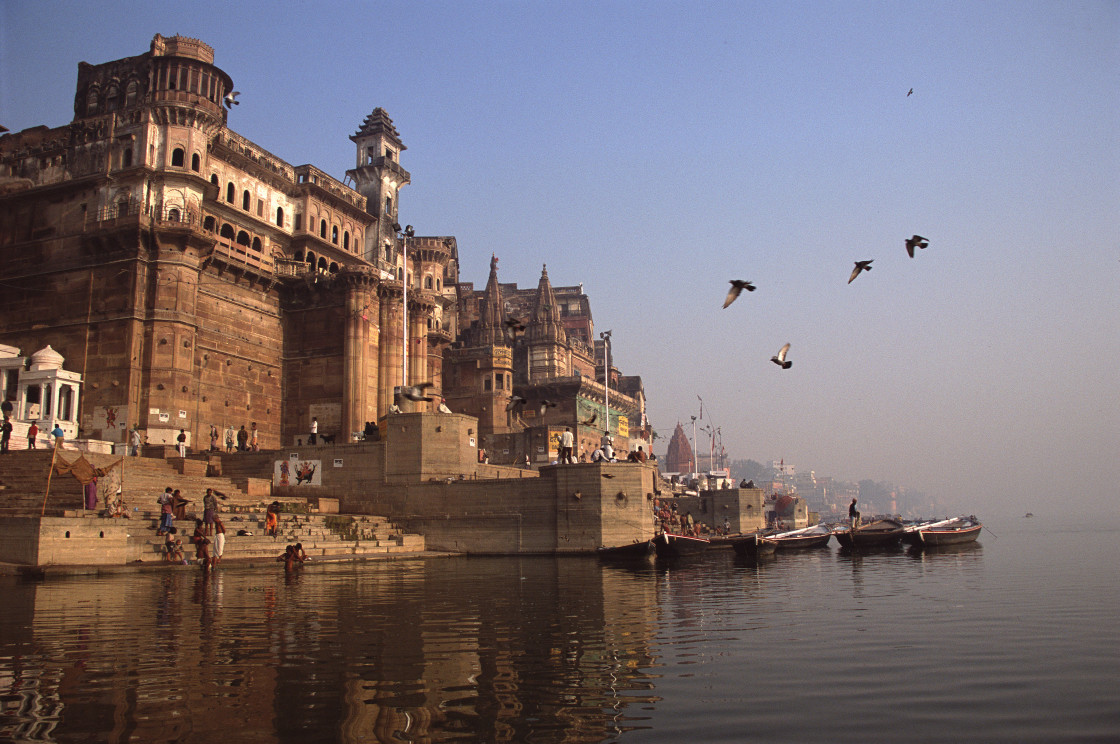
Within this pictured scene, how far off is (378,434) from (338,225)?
1938 cm

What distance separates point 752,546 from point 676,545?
→ 3.61 metres

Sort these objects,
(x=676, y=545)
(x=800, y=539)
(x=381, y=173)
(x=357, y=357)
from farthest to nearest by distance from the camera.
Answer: (x=381, y=173) < (x=357, y=357) < (x=800, y=539) < (x=676, y=545)

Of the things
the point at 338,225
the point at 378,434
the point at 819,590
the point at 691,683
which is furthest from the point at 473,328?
the point at 691,683

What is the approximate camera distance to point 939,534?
37000mm

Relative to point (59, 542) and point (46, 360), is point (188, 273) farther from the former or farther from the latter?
point (59, 542)

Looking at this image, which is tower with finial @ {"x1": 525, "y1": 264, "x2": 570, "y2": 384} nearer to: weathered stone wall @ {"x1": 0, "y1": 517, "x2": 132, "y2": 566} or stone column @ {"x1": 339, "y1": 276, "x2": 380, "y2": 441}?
stone column @ {"x1": 339, "y1": 276, "x2": 380, "y2": 441}

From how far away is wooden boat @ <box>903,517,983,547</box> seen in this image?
34.8m

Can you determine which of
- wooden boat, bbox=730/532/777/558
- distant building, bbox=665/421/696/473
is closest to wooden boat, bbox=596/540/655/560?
wooden boat, bbox=730/532/777/558

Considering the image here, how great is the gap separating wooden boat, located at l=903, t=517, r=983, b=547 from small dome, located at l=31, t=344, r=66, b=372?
3408 cm

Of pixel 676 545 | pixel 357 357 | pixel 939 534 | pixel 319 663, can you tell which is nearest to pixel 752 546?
pixel 676 545

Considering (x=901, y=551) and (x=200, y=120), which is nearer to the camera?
(x=901, y=551)

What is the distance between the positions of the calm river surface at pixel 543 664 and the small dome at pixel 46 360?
1959cm

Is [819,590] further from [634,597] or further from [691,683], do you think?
[691,683]

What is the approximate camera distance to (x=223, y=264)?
38375mm
